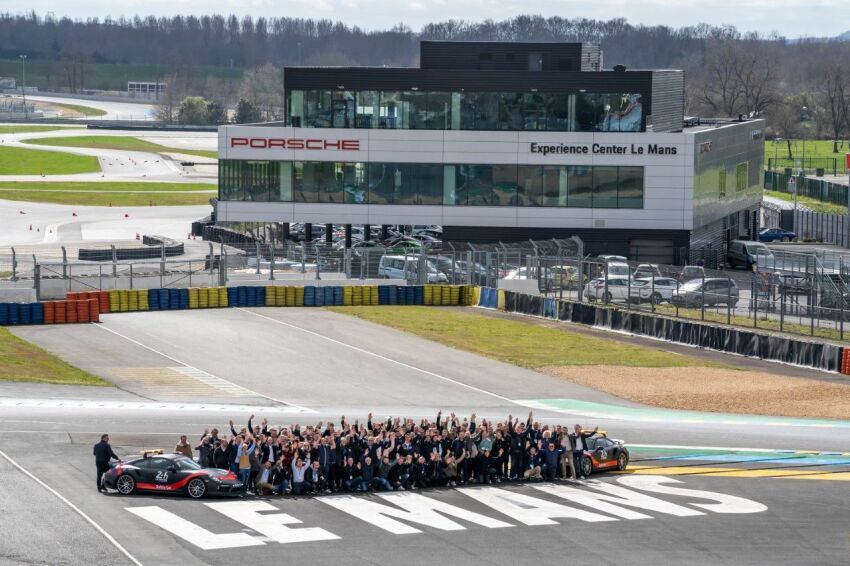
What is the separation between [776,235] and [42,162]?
3813 inches

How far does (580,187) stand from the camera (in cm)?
7931

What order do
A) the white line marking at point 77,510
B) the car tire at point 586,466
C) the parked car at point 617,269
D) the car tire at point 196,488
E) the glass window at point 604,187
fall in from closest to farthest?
1. the white line marking at point 77,510
2. the car tire at point 196,488
3. the car tire at point 586,466
4. the parked car at point 617,269
5. the glass window at point 604,187

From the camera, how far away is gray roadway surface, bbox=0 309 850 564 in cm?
2583

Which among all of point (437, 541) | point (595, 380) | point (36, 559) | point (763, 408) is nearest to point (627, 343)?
point (595, 380)

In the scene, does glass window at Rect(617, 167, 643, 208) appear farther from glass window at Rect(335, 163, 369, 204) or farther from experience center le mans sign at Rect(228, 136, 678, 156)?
glass window at Rect(335, 163, 369, 204)

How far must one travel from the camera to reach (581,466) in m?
32.9

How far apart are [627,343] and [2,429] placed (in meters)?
26.6

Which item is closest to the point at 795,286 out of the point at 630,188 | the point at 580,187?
the point at 630,188

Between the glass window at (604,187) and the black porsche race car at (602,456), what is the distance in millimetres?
46634

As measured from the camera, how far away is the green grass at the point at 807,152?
165m

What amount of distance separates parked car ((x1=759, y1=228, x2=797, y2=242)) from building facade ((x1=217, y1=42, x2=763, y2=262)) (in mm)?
23072

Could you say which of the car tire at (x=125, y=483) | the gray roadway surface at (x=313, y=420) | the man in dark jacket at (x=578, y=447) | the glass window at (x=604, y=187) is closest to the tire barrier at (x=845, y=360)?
the gray roadway surface at (x=313, y=420)

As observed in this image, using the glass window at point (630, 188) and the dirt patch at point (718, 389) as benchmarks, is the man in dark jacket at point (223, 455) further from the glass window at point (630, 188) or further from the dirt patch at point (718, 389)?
the glass window at point (630, 188)

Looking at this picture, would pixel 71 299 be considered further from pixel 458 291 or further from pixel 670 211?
pixel 670 211
